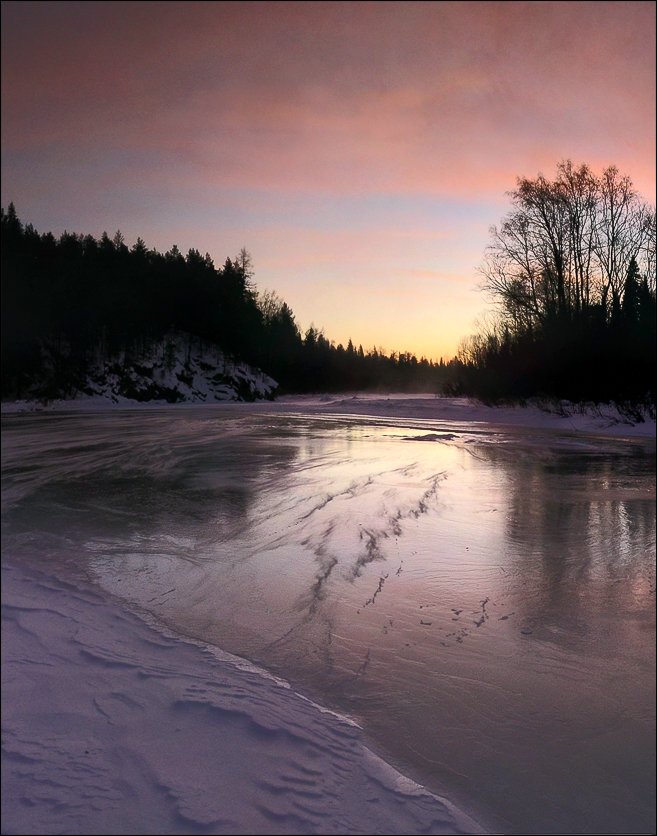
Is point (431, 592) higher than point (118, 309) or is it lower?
lower

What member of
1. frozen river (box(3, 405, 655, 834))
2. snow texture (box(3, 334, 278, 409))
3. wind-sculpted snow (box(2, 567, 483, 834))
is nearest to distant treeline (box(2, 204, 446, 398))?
snow texture (box(3, 334, 278, 409))

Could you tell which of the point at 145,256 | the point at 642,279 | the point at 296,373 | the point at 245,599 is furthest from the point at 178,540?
the point at 296,373

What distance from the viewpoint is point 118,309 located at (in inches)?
1629

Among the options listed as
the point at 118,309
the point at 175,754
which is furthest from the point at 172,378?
the point at 175,754

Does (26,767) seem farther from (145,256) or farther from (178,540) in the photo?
(145,256)

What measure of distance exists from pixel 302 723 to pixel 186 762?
22.2 inches

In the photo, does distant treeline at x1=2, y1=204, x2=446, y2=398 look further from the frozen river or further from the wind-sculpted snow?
the wind-sculpted snow

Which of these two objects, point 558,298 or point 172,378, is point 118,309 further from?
point 558,298

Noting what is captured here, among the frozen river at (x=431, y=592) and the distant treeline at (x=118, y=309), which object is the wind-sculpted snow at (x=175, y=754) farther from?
the distant treeline at (x=118, y=309)

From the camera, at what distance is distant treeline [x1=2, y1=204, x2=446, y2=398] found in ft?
80.0

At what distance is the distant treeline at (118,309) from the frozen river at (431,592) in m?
14.0

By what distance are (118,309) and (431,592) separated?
40801 millimetres

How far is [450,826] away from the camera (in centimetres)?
207

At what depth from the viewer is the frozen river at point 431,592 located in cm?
244
